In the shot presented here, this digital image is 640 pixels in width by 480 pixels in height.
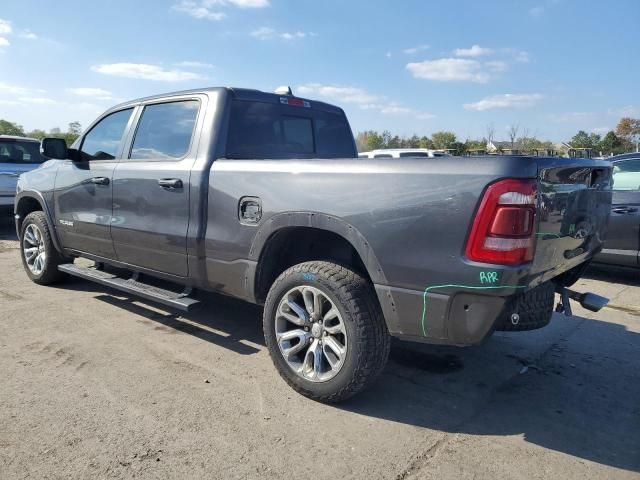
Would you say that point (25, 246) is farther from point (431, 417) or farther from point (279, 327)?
point (431, 417)

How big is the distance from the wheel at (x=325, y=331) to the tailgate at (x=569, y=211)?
0.95 m

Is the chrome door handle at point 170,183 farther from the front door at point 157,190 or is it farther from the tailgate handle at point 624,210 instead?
the tailgate handle at point 624,210

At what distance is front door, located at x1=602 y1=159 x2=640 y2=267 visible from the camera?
6.12m

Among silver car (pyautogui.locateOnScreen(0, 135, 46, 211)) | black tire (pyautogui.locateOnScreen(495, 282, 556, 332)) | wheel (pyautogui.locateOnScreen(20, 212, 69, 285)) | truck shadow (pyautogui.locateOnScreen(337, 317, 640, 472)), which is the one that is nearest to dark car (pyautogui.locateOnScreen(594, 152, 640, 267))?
truck shadow (pyautogui.locateOnScreen(337, 317, 640, 472))

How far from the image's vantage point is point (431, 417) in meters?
2.97

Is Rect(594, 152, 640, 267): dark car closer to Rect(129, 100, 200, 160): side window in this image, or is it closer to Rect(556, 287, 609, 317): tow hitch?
Rect(556, 287, 609, 317): tow hitch

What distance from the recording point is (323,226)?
2.97 meters

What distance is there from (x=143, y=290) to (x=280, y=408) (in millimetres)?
1729

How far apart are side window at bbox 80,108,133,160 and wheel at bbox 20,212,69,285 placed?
1021mm

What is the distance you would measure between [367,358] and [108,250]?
285cm

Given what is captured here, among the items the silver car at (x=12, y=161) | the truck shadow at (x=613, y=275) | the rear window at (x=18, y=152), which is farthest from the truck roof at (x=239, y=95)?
the rear window at (x=18, y=152)

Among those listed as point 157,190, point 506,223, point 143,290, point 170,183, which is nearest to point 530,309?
point 506,223

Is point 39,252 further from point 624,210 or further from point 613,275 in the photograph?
point 613,275

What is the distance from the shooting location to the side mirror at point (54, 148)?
4.80m
